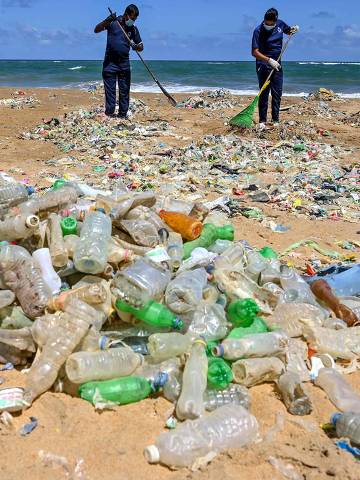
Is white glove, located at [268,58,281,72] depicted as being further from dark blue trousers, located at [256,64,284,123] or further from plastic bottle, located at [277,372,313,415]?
plastic bottle, located at [277,372,313,415]

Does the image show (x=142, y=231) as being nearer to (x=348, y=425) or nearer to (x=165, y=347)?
(x=165, y=347)

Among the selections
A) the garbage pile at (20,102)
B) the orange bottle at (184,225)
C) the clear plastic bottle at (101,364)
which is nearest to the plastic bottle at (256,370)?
the clear plastic bottle at (101,364)

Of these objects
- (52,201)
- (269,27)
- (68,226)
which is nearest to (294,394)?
(68,226)

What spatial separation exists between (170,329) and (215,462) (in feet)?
3.04

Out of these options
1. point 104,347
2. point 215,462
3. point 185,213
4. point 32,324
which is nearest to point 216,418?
point 215,462

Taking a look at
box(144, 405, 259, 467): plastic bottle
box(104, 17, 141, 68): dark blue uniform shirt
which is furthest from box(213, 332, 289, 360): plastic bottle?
box(104, 17, 141, 68): dark blue uniform shirt

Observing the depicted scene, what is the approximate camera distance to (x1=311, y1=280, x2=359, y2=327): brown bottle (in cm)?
378

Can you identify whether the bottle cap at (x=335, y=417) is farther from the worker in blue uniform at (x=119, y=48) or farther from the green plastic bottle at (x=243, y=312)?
the worker in blue uniform at (x=119, y=48)

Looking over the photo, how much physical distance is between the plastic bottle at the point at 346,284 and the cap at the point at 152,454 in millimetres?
2277

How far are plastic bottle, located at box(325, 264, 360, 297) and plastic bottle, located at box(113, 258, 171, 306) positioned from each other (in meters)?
1.53

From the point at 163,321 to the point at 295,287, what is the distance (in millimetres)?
1235

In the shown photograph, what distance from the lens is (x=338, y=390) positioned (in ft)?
10.2

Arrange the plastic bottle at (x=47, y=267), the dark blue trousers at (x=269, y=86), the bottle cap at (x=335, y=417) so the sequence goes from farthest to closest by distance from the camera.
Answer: the dark blue trousers at (x=269, y=86) < the plastic bottle at (x=47, y=267) < the bottle cap at (x=335, y=417)

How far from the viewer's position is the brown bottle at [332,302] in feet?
12.4
